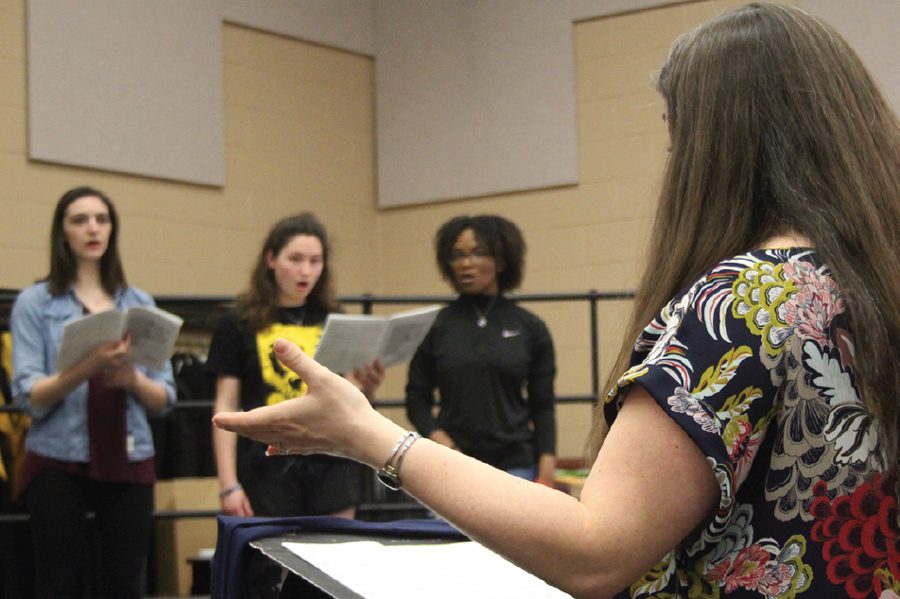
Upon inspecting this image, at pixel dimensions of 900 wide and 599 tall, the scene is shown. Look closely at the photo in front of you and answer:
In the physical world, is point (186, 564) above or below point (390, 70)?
below

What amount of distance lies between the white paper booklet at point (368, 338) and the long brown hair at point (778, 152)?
2.03m

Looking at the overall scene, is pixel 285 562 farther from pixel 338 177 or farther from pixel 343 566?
pixel 338 177

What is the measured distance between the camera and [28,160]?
5.58 metres

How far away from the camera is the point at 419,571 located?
1358 mm

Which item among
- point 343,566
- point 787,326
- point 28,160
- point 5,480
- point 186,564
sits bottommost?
point 186,564

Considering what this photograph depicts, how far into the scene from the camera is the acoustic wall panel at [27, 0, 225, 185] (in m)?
5.66

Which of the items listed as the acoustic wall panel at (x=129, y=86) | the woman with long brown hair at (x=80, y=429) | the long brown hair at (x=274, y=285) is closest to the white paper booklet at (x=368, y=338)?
the long brown hair at (x=274, y=285)

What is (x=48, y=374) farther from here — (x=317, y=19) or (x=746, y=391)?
(x=317, y=19)

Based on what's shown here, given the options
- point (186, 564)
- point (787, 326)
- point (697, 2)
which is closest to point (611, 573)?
point (787, 326)

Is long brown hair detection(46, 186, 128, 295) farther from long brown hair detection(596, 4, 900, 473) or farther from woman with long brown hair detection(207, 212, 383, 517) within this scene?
long brown hair detection(596, 4, 900, 473)

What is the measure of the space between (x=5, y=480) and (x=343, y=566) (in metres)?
3.31

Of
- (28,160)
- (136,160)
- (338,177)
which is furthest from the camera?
(338,177)

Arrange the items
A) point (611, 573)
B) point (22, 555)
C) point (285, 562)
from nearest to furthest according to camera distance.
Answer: point (611, 573) < point (285, 562) < point (22, 555)

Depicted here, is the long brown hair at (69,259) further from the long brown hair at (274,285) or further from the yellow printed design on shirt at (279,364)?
the yellow printed design on shirt at (279,364)
